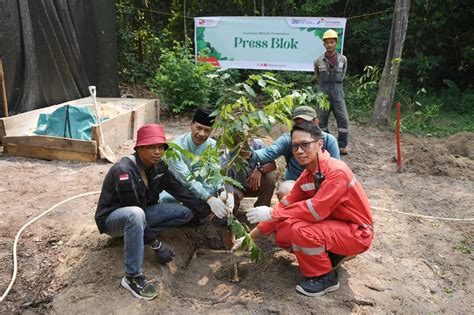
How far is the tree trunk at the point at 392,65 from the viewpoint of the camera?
712cm


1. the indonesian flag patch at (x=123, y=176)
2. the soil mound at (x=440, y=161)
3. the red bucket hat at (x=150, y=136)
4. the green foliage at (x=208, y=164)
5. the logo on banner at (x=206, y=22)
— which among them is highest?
the logo on banner at (x=206, y=22)

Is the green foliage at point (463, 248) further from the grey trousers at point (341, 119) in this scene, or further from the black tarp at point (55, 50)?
the black tarp at point (55, 50)

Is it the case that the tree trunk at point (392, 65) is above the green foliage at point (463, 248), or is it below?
above

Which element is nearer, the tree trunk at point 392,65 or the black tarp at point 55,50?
the black tarp at point 55,50

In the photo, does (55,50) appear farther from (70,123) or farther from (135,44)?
(135,44)

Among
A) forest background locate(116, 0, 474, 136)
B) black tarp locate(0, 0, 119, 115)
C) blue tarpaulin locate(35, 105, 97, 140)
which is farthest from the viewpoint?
forest background locate(116, 0, 474, 136)

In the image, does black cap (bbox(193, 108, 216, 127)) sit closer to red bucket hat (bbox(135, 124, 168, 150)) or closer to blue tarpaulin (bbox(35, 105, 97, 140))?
red bucket hat (bbox(135, 124, 168, 150))

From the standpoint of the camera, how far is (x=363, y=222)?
265 cm

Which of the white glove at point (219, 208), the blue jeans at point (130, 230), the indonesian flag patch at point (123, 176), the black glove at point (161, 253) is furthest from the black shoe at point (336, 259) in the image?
the indonesian flag patch at point (123, 176)

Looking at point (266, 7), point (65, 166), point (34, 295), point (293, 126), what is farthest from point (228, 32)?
point (34, 295)

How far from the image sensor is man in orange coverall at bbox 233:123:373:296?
2547mm

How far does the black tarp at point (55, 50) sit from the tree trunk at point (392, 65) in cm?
495

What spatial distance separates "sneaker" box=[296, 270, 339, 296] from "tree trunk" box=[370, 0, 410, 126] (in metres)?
5.17

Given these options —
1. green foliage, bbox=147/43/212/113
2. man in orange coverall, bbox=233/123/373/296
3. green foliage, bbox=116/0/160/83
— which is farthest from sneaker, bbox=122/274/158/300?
green foliage, bbox=116/0/160/83
